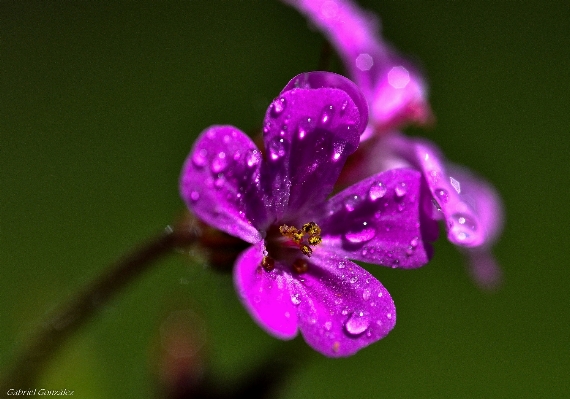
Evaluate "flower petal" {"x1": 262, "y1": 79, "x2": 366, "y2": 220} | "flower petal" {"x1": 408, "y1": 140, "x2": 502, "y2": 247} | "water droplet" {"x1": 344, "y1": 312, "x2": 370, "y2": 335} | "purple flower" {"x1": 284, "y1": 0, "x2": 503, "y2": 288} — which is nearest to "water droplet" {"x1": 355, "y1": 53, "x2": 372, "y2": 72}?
"purple flower" {"x1": 284, "y1": 0, "x2": 503, "y2": 288}

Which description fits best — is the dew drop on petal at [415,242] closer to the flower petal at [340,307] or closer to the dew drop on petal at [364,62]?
the flower petal at [340,307]

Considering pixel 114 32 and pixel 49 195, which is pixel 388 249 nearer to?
pixel 49 195

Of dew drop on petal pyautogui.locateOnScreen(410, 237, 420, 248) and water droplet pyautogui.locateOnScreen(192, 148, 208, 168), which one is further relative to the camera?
dew drop on petal pyautogui.locateOnScreen(410, 237, 420, 248)

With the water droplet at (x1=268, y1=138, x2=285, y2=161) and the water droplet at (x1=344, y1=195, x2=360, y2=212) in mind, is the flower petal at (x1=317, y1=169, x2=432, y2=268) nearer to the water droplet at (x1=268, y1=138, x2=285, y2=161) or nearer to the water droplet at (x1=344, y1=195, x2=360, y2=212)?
the water droplet at (x1=344, y1=195, x2=360, y2=212)

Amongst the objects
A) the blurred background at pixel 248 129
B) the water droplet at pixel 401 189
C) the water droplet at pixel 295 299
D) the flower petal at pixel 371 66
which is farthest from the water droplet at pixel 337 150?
the blurred background at pixel 248 129

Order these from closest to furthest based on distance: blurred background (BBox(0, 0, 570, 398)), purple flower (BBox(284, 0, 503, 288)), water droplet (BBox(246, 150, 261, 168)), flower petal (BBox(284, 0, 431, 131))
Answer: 1. water droplet (BBox(246, 150, 261, 168))
2. purple flower (BBox(284, 0, 503, 288))
3. flower petal (BBox(284, 0, 431, 131))
4. blurred background (BBox(0, 0, 570, 398))
